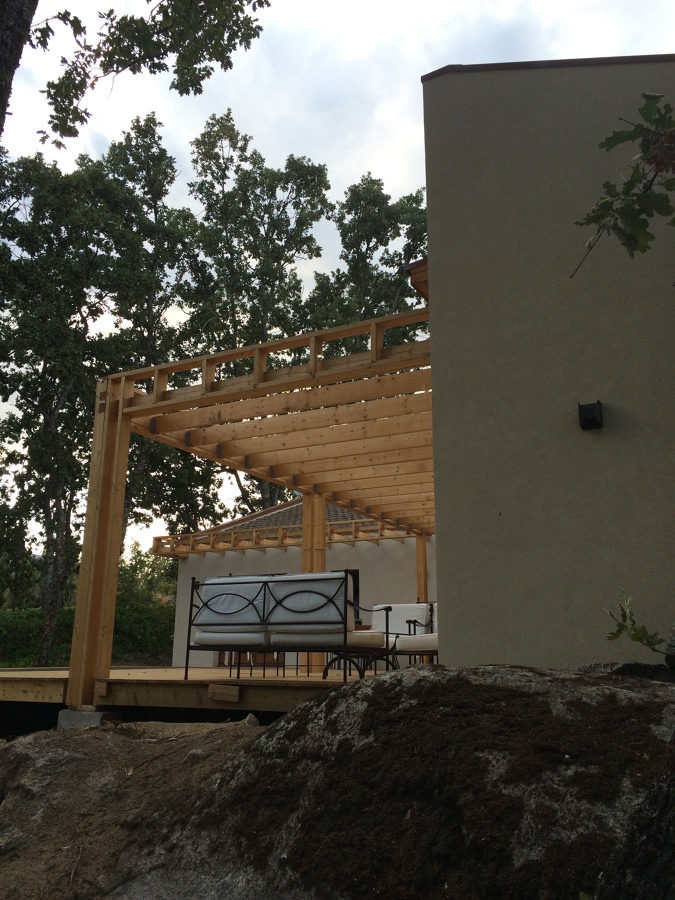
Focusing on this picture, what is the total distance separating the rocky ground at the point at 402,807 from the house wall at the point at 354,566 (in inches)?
557

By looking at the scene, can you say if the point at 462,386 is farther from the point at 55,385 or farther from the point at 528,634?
the point at 55,385

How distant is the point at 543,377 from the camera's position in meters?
5.71

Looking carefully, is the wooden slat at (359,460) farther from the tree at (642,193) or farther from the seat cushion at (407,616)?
the tree at (642,193)

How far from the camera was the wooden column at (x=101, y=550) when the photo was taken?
7.71m

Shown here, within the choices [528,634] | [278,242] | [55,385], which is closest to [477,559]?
[528,634]

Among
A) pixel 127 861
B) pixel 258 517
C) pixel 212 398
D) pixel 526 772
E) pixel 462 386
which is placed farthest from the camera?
pixel 258 517

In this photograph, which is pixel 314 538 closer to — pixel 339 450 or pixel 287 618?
pixel 339 450

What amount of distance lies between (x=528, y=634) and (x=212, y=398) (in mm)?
4481

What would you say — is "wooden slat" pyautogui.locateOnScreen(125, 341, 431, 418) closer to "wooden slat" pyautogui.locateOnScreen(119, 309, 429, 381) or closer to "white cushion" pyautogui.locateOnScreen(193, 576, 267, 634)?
"wooden slat" pyautogui.locateOnScreen(119, 309, 429, 381)

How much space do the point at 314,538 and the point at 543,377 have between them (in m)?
6.61

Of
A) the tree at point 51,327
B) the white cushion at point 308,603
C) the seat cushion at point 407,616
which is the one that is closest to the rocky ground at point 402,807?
the white cushion at point 308,603

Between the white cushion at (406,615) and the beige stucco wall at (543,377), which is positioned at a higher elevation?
the beige stucco wall at (543,377)

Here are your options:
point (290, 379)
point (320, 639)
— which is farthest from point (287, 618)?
point (290, 379)

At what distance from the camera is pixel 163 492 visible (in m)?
24.9
